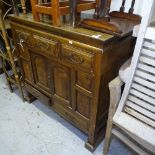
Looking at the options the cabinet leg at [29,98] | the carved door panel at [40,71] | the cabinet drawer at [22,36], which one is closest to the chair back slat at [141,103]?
the carved door panel at [40,71]

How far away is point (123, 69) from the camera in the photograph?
957mm

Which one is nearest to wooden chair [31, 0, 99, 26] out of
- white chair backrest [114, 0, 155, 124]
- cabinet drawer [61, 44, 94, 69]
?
cabinet drawer [61, 44, 94, 69]

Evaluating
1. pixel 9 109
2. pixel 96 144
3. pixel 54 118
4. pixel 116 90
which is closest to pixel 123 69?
pixel 116 90

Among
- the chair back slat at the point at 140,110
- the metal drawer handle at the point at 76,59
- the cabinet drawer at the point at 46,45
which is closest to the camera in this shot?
the chair back slat at the point at 140,110

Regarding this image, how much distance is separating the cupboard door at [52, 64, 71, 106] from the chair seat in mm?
425

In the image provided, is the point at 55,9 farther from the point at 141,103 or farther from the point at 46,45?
the point at 141,103

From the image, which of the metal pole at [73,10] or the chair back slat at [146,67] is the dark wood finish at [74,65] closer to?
the metal pole at [73,10]

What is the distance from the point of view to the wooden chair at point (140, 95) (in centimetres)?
76

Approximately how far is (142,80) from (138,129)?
28 cm

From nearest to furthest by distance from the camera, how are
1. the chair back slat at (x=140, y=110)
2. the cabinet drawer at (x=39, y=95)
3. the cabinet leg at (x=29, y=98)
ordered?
the chair back slat at (x=140, y=110)
the cabinet drawer at (x=39, y=95)
the cabinet leg at (x=29, y=98)

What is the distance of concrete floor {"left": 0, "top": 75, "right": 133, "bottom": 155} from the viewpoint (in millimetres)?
1342

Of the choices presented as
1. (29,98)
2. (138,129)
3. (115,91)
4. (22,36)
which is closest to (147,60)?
(115,91)

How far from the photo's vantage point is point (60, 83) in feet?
4.17

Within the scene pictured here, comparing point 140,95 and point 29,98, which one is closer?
point 140,95
